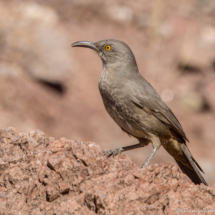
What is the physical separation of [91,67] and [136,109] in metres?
8.51

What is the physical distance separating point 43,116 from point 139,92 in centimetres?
626

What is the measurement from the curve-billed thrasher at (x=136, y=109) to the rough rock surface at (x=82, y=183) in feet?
3.60

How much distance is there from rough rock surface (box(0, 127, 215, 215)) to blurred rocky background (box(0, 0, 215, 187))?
5.53 meters

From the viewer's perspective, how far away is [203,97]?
12938 millimetres

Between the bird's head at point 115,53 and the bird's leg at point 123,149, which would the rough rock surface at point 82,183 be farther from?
the bird's head at point 115,53

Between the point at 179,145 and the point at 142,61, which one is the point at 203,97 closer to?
the point at 142,61

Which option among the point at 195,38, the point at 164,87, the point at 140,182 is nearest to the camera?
the point at 140,182

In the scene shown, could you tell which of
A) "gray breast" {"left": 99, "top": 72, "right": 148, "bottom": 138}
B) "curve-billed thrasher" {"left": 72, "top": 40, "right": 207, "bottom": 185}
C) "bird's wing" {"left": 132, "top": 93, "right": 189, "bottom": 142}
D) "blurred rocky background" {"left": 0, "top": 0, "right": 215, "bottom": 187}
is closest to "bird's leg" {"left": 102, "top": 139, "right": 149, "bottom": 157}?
"curve-billed thrasher" {"left": 72, "top": 40, "right": 207, "bottom": 185}

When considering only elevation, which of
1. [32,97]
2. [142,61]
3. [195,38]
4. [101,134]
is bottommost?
[101,134]

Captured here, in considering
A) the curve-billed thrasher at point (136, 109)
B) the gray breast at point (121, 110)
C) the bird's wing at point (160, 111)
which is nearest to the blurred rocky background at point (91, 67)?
the curve-billed thrasher at point (136, 109)

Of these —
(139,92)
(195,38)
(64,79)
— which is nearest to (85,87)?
(64,79)

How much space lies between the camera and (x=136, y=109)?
16.0 feet

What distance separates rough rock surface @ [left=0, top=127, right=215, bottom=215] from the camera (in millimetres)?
3014

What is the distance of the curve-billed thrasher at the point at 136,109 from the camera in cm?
485
